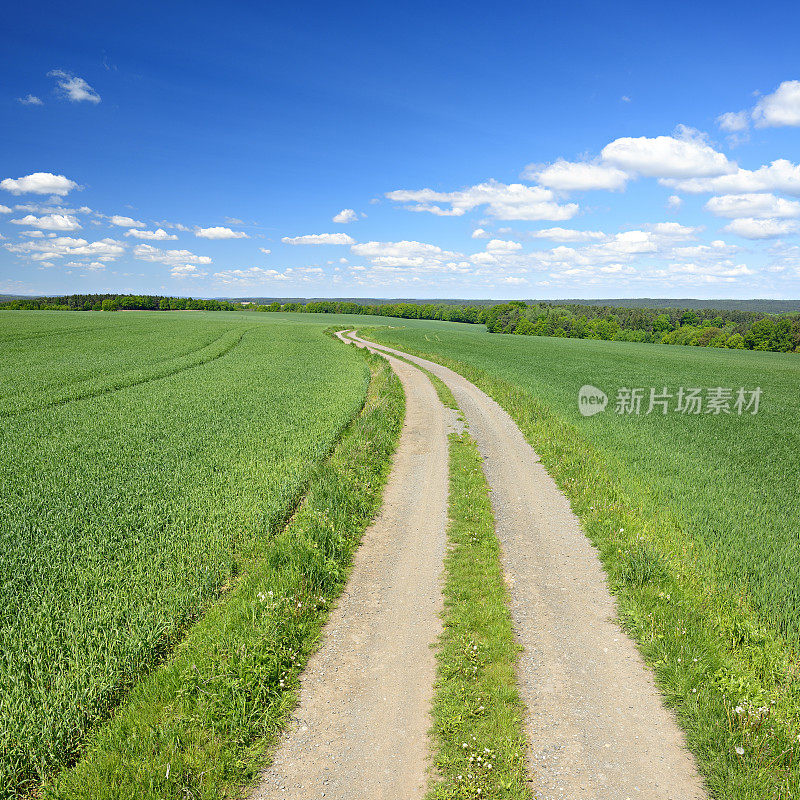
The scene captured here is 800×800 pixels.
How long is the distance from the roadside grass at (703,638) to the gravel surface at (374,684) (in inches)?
118

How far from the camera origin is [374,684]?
17.6 ft

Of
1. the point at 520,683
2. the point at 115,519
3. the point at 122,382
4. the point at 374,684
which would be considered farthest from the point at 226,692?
the point at 122,382

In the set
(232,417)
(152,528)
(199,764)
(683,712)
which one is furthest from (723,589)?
(232,417)

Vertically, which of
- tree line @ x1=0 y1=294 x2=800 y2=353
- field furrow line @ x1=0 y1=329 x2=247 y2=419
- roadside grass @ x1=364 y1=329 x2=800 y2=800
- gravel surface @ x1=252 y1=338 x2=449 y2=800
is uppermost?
tree line @ x1=0 y1=294 x2=800 y2=353

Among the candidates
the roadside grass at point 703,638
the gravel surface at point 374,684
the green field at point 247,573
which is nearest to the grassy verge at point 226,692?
the green field at point 247,573

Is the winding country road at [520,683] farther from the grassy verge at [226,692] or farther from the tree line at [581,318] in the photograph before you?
the tree line at [581,318]

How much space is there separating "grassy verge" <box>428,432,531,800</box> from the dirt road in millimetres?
216

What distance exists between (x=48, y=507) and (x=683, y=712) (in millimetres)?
11376

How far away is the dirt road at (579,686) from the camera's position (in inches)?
168

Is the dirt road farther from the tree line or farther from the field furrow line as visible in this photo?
the tree line

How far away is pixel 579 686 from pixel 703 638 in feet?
7.07

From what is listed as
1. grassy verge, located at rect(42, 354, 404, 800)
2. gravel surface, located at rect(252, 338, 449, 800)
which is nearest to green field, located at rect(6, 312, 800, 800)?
grassy verge, located at rect(42, 354, 404, 800)

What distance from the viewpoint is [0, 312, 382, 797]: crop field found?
4879 mm

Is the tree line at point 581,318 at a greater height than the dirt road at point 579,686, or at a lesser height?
greater
